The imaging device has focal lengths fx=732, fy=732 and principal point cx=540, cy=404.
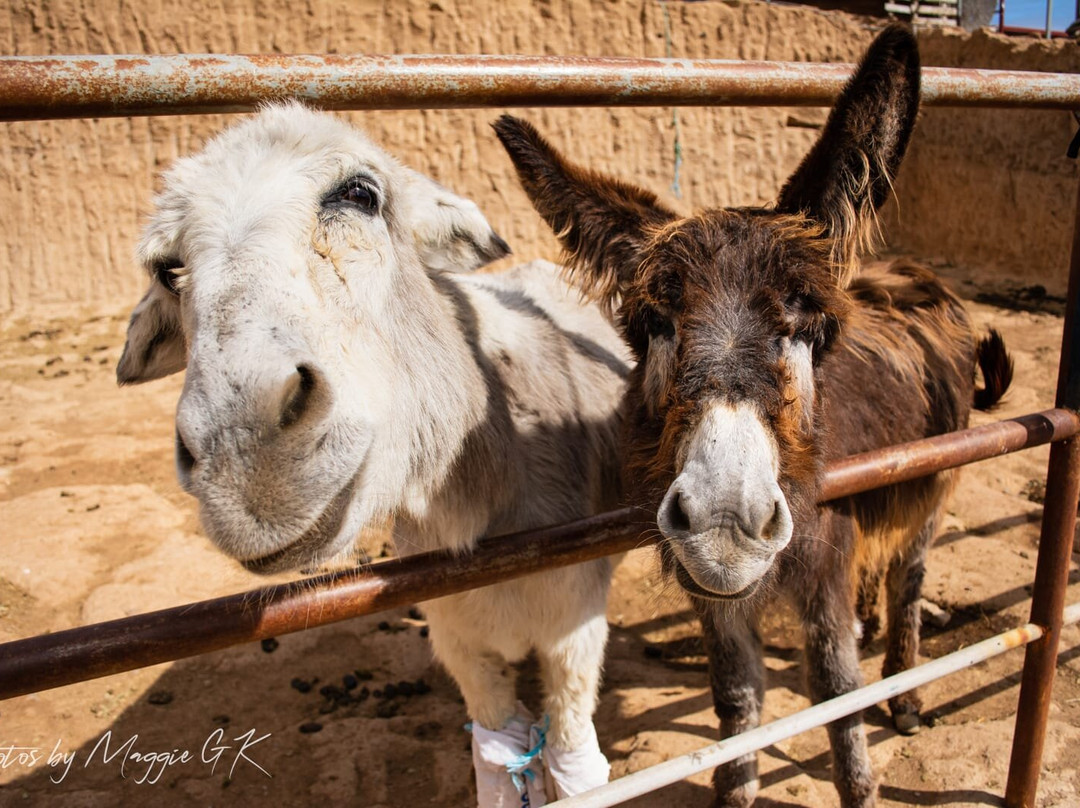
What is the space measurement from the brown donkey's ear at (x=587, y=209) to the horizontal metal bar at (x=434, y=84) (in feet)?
1.06

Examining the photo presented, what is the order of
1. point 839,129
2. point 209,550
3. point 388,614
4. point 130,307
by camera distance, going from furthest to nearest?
point 130,307 < point 209,550 < point 388,614 < point 839,129

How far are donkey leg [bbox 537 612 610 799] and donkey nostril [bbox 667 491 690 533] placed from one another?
1.02 metres

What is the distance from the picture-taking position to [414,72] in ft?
4.39

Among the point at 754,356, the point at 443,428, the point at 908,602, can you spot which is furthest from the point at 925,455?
the point at 908,602

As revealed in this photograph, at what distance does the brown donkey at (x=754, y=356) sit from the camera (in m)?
1.41

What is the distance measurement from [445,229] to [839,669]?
1905mm

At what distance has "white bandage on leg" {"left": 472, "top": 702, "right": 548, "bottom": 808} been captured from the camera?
2416mm

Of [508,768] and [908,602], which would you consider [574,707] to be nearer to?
[508,768]

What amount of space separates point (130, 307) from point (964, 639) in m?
8.52

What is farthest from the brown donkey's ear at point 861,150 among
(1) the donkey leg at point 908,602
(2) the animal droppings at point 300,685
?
(2) the animal droppings at point 300,685

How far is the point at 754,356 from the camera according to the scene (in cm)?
157

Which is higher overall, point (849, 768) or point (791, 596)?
point (791, 596)

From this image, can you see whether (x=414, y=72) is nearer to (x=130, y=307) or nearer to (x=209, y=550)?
(x=209, y=550)

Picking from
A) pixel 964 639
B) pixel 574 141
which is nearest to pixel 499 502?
pixel 964 639
